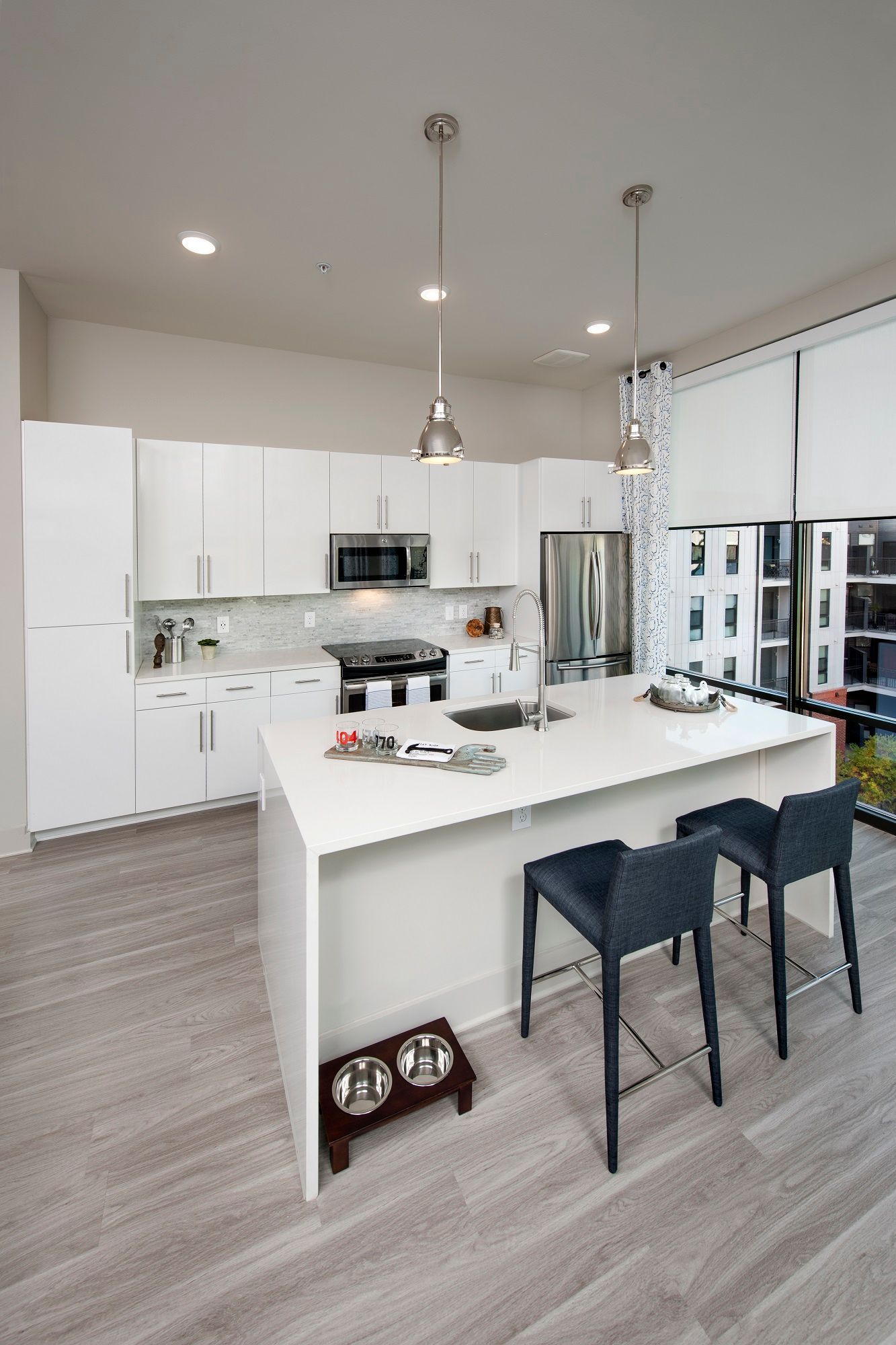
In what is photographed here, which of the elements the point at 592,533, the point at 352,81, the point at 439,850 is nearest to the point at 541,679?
the point at 439,850

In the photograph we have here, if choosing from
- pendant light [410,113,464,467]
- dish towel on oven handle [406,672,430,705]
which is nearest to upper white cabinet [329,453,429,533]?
dish towel on oven handle [406,672,430,705]

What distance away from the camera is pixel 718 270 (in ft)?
10.5

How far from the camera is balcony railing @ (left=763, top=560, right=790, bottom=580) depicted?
12.8 feet

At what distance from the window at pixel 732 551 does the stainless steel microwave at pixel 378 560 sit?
2096 millimetres

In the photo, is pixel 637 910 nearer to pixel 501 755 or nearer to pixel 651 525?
pixel 501 755

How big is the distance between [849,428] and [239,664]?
3.76 metres

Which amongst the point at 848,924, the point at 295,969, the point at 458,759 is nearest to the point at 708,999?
the point at 848,924

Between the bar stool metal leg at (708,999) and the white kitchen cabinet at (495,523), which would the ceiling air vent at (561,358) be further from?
the bar stool metal leg at (708,999)

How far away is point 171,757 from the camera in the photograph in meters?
3.68

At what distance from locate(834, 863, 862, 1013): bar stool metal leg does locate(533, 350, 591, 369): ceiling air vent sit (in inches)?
144

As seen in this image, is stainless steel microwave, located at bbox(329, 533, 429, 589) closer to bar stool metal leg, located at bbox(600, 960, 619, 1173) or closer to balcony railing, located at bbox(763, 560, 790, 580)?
balcony railing, located at bbox(763, 560, 790, 580)

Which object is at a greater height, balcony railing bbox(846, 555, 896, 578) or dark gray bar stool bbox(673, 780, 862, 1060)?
balcony railing bbox(846, 555, 896, 578)

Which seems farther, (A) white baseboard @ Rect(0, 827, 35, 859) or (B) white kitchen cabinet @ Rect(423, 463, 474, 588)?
(B) white kitchen cabinet @ Rect(423, 463, 474, 588)

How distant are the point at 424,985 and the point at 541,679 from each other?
1.12 metres
